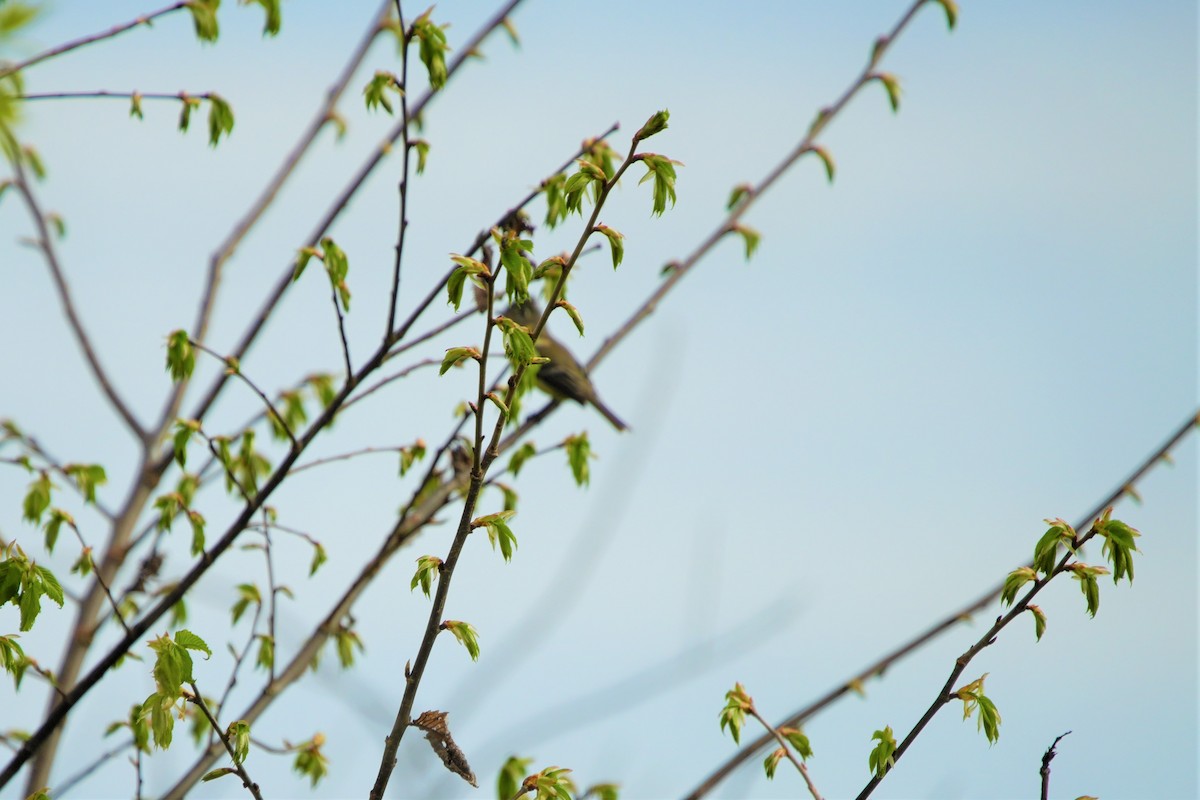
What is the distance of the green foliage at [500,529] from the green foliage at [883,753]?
105 centimetres

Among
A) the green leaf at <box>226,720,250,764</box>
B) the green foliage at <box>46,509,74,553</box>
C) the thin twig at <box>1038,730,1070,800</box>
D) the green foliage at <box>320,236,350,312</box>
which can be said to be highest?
the green foliage at <box>320,236,350,312</box>

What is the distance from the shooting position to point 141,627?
4.07 meters

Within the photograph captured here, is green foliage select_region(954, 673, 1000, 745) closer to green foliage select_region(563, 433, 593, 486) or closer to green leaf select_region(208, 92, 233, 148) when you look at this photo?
green foliage select_region(563, 433, 593, 486)

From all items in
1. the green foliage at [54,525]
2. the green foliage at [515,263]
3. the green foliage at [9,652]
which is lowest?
the green foliage at [9,652]

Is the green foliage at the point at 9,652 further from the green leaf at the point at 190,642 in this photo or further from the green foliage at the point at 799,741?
the green foliage at the point at 799,741

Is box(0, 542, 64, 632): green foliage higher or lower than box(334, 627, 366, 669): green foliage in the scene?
lower

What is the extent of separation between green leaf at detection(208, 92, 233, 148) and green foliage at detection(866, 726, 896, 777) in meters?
2.90

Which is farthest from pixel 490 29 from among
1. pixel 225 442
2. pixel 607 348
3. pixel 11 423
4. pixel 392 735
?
pixel 392 735

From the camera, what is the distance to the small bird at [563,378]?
9.07 metres

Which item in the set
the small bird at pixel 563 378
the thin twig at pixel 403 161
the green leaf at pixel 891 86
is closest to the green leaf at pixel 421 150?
the thin twig at pixel 403 161

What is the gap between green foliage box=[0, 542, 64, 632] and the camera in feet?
9.58

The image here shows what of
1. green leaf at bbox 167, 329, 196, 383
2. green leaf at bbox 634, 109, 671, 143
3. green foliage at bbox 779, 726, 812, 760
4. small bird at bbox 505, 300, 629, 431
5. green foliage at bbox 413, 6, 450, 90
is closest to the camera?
green leaf at bbox 634, 109, 671, 143

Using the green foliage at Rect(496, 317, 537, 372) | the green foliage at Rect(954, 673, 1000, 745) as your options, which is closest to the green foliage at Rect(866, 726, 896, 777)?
the green foliage at Rect(954, 673, 1000, 745)

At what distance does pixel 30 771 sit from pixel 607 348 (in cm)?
281
